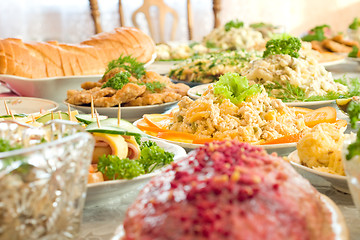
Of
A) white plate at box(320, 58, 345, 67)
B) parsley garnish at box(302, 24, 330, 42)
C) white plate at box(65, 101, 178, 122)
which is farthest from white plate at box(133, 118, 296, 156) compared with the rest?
parsley garnish at box(302, 24, 330, 42)

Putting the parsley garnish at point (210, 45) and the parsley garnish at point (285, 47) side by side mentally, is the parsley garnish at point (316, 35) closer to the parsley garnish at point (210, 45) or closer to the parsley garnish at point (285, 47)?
the parsley garnish at point (210, 45)

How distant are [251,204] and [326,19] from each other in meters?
9.76

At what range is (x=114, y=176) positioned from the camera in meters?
1.18

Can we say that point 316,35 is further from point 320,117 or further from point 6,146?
point 6,146

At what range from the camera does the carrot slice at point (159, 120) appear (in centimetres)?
188

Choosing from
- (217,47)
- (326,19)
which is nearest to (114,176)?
(217,47)

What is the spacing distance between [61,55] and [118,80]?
0.78 meters

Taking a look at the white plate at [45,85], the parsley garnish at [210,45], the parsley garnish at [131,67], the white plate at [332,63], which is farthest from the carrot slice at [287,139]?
the parsley garnish at [210,45]

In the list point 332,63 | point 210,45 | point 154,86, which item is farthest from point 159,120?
point 210,45

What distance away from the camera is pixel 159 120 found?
198 centimetres

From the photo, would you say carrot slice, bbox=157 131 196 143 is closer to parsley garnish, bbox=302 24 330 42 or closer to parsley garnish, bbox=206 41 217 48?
parsley garnish, bbox=206 41 217 48

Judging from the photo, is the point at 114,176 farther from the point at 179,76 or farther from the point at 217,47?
the point at 217,47

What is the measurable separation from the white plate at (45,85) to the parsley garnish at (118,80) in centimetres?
49

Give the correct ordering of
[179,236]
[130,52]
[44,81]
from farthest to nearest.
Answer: [130,52] → [44,81] → [179,236]
